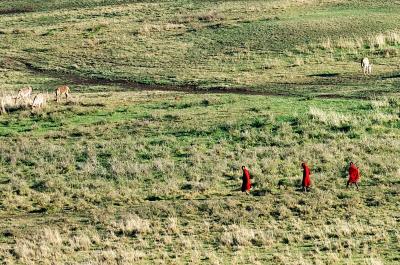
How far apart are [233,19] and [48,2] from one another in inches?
1073

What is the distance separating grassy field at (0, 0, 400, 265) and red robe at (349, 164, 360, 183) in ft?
1.53

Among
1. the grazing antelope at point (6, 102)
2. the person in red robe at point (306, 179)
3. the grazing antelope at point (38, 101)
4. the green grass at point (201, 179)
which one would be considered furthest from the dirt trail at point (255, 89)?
the person in red robe at point (306, 179)

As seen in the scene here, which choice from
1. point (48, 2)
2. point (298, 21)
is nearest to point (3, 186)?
point (298, 21)

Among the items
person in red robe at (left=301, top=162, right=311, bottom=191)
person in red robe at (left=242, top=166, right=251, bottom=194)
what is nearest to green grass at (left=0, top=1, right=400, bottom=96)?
person in red robe at (left=301, top=162, right=311, bottom=191)

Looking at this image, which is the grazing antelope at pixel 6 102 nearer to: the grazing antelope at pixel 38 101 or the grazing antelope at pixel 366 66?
the grazing antelope at pixel 38 101

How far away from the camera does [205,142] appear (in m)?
32.5

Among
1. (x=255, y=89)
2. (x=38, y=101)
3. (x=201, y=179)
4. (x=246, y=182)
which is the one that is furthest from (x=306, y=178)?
(x=255, y=89)

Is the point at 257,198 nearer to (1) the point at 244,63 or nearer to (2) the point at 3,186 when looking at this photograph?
(2) the point at 3,186

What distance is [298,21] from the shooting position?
2346 inches

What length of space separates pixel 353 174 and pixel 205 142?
27.7 ft

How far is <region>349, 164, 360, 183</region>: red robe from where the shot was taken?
83.8 ft

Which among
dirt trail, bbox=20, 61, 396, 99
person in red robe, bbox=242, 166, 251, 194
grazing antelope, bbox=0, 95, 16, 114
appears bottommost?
dirt trail, bbox=20, 61, 396, 99

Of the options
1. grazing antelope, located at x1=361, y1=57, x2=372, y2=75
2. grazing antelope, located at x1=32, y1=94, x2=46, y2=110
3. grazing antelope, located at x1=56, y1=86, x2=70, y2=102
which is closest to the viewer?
grazing antelope, located at x1=32, y1=94, x2=46, y2=110

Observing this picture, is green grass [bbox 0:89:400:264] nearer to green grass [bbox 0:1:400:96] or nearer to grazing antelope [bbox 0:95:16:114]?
grazing antelope [bbox 0:95:16:114]
